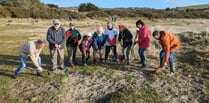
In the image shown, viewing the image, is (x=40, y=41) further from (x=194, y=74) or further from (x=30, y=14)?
(x=30, y=14)

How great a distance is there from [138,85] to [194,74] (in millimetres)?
1786

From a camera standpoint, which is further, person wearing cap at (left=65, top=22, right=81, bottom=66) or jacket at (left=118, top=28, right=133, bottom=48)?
person wearing cap at (left=65, top=22, right=81, bottom=66)

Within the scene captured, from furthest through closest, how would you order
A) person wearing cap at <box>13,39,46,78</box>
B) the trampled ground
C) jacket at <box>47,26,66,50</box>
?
1. jacket at <box>47,26,66,50</box>
2. person wearing cap at <box>13,39,46,78</box>
3. the trampled ground

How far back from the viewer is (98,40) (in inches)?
498

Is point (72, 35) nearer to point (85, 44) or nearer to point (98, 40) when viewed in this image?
point (85, 44)

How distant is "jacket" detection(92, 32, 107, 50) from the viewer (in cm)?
1255

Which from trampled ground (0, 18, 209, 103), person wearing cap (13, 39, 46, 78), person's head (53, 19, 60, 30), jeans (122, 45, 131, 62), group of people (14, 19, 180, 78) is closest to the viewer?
trampled ground (0, 18, 209, 103)

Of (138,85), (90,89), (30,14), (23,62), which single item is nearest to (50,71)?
(23,62)

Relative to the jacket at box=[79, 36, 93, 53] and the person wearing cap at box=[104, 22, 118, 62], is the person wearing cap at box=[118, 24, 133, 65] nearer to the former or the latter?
the person wearing cap at box=[104, 22, 118, 62]

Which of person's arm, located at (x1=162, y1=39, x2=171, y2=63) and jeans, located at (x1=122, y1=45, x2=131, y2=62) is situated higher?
person's arm, located at (x1=162, y1=39, x2=171, y2=63)

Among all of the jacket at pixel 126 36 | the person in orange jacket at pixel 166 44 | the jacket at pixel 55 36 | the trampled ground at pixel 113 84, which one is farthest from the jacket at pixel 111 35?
the person in orange jacket at pixel 166 44

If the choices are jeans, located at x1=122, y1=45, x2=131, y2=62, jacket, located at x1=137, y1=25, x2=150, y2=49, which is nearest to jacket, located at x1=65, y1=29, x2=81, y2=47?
jeans, located at x1=122, y1=45, x2=131, y2=62

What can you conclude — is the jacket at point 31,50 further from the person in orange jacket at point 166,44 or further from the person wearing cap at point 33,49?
the person in orange jacket at point 166,44

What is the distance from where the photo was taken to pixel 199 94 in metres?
9.38
